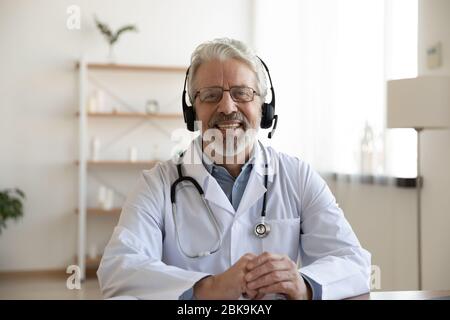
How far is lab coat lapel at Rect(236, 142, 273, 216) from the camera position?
1.17 metres

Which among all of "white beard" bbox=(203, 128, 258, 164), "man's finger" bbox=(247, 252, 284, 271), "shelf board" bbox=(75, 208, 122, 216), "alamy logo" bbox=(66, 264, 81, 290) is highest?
"white beard" bbox=(203, 128, 258, 164)

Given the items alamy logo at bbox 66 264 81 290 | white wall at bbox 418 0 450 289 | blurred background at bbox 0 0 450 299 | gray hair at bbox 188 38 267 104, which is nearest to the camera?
gray hair at bbox 188 38 267 104

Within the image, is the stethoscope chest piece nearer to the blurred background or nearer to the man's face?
the man's face

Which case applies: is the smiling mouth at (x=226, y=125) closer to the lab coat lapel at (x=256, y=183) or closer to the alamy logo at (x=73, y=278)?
the lab coat lapel at (x=256, y=183)

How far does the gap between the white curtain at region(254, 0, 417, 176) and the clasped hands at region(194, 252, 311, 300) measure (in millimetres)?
1771

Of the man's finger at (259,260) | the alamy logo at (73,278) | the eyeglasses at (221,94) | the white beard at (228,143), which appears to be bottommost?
the alamy logo at (73,278)

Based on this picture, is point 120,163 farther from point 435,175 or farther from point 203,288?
point 203,288

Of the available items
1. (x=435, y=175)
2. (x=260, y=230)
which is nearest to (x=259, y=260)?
(x=260, y=230)

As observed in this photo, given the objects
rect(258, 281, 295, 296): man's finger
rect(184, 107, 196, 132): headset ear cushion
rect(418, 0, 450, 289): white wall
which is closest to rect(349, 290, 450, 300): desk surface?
rect(258, 281, 295, 296): man's finger

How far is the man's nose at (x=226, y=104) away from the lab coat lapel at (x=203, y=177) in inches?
4.5

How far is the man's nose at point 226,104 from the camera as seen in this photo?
1189 mm

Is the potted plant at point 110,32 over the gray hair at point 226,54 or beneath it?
over

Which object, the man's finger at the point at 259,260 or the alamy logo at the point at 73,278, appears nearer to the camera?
the man's finger at the point at 259,260

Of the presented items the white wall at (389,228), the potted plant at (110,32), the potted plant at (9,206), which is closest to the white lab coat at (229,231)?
the white wall at (389,228)
